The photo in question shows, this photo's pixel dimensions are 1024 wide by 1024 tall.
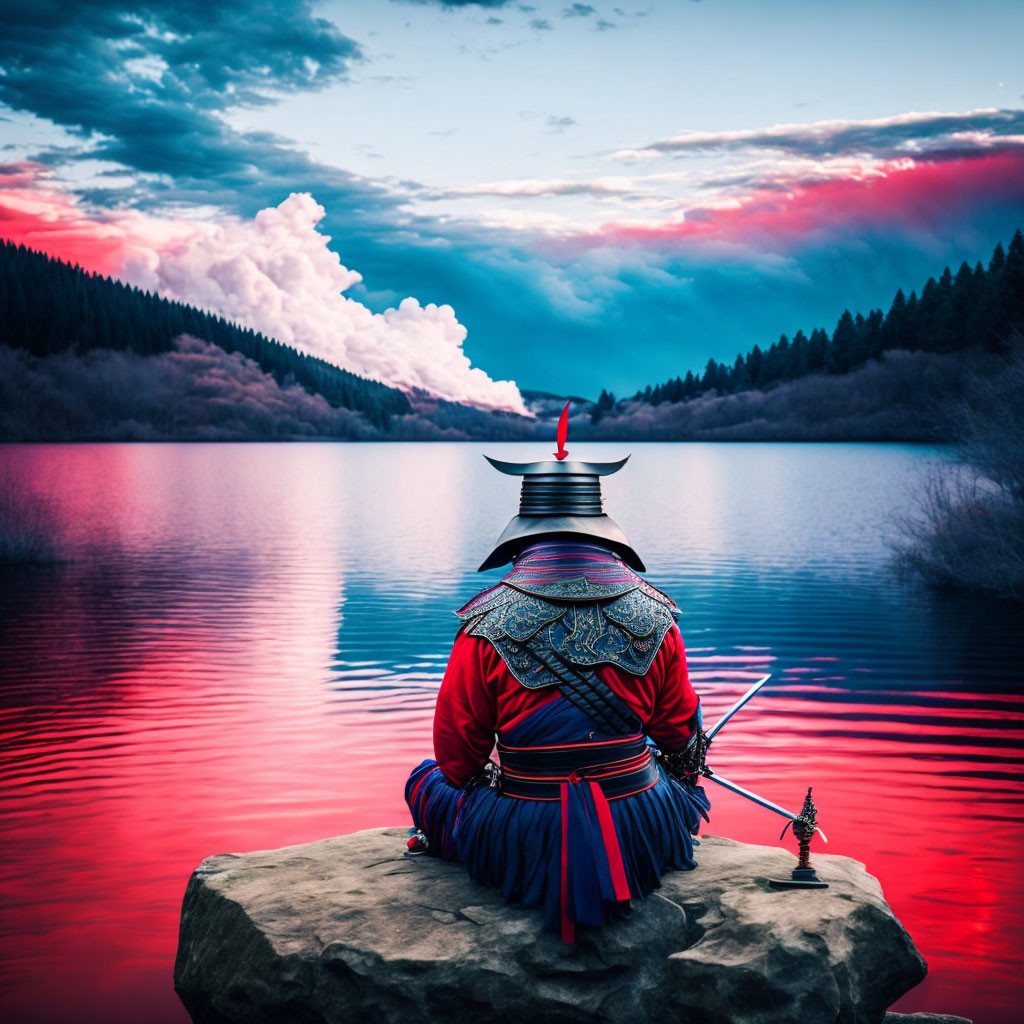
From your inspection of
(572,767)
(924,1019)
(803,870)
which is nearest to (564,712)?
(572,767)

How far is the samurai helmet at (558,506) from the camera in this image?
5.11m

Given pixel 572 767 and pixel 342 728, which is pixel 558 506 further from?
A: pixel 342 728

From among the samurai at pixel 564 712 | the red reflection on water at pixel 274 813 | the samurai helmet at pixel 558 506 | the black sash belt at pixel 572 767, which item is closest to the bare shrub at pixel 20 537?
the red reflection on water at pixel 274 813

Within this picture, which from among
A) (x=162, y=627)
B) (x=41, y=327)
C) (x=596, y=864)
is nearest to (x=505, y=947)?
(x=596, y=864)

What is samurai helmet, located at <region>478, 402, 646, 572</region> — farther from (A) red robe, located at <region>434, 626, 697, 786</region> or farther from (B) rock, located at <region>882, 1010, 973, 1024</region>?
(B) rock, located at <region>882, 1010, 973, 1024</region>

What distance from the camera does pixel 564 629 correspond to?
16.2 feet

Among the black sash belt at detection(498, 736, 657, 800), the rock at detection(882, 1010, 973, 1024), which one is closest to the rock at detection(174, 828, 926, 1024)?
the black sash belt at detection(498, 736, 657, 800)

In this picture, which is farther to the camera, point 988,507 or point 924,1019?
point 988,507

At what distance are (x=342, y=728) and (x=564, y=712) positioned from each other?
7818 millimetres

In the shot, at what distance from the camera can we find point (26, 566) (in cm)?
2872

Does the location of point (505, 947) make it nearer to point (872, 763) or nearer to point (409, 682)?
point (872, 763)

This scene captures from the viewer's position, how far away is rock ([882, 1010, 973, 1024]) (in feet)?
18.4

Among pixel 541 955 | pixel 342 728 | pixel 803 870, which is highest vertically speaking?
pixel 803 870

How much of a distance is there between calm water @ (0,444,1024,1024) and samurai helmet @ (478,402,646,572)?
332 centimetres
